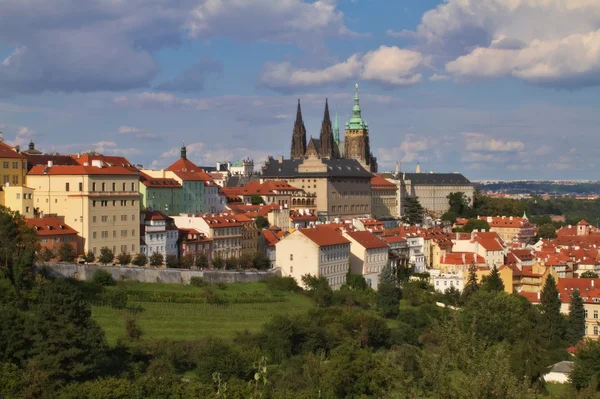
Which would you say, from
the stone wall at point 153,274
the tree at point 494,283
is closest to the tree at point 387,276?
the tree at point 494,283

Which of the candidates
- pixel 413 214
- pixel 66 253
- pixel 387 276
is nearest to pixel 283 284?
pixel 387 276

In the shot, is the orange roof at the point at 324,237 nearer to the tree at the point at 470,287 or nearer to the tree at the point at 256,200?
the tree at the point at 470,287

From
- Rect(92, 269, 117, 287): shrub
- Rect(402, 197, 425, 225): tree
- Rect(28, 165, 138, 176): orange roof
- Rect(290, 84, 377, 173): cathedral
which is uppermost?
Rect(290, 84, 377, 173): cathedral

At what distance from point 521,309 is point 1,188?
37550 millimetres

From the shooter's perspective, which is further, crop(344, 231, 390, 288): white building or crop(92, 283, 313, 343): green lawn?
crop(344, 231, 390, 288): white building

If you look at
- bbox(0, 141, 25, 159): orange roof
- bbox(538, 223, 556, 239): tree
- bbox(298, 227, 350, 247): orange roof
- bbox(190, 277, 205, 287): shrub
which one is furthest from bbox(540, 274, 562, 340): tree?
bbox(538, 223, 556, 239): tree

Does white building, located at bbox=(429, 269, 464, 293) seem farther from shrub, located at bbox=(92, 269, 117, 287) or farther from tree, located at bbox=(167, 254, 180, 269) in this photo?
shrub, located at bbox=(92, 269, 117, 287)

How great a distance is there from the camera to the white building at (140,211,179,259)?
240ft

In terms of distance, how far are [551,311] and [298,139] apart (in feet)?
311

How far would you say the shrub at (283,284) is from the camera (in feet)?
233

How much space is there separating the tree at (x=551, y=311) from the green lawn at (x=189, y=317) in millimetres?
16089

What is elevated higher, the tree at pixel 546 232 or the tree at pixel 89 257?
the tree at pixel 546 232

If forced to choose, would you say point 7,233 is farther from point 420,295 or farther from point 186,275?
point 420,295

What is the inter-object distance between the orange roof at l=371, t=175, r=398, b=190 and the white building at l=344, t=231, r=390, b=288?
55398mm
